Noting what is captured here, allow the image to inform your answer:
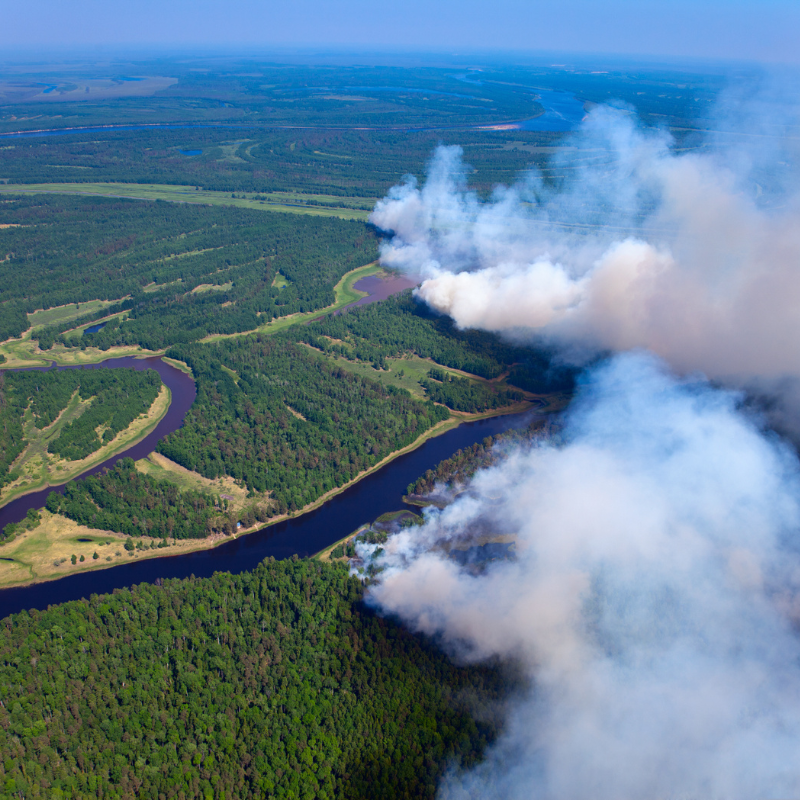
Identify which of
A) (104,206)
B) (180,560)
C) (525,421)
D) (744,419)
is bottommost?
(180,560)

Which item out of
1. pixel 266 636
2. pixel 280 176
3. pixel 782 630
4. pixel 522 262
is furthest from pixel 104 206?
pixel 782 630

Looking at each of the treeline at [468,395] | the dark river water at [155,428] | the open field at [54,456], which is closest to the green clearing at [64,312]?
the dark river water at [155,428]

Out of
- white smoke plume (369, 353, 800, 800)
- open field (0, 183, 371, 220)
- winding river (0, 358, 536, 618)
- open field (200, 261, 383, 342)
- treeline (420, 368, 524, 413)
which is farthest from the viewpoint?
open field (0, 183, 371, 220)

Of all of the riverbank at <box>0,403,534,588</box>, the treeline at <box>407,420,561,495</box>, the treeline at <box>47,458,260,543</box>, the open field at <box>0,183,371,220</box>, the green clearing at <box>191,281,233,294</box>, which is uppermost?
the open field at <box>0,183,371,220</box>

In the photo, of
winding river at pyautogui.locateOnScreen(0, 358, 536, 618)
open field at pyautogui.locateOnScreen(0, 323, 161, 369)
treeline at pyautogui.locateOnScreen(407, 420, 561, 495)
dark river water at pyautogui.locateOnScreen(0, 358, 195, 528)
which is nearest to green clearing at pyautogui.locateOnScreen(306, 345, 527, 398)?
winding river at pyautogui.locateOnScreen(0, 358, 536, 618)

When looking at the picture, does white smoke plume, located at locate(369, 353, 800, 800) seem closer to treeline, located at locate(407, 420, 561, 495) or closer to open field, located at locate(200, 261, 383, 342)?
treeline, located at locate(407, 420, 561, 495)

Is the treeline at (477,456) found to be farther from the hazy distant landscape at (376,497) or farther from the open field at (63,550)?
the open field at (63,550)

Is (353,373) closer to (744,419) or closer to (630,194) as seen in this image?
(744,419)
